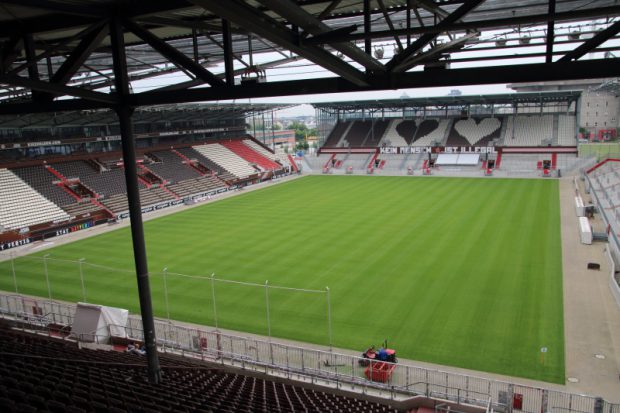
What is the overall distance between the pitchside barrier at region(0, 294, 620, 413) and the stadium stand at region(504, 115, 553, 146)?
55.2 meters

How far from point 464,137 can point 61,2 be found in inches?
2520

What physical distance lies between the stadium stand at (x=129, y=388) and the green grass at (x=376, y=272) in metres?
4.37

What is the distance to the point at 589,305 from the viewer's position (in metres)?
17.9

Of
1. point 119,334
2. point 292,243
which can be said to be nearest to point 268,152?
point 292,243

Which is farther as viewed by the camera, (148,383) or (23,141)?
(23,141)

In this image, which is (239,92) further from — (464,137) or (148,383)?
(464,137)

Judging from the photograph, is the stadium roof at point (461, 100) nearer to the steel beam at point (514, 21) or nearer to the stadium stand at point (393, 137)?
the stadium stand at point (393, 137)

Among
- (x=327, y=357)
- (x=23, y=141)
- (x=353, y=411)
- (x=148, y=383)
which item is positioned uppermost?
(x=23, y=141)

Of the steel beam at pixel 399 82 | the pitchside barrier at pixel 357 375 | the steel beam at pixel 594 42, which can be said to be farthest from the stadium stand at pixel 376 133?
the steel beam at pixel 594 42

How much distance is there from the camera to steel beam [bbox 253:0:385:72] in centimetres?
536

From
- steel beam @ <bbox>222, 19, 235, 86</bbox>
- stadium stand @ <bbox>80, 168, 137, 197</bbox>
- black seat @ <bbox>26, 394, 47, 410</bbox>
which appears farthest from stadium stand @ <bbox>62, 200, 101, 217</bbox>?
steel beam @ <bbox>222, 19, 235, 86</bbox>

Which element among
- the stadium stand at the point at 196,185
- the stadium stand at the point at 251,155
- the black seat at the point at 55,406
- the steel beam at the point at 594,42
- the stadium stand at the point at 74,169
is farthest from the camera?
the stadium stand at the point at 251,155

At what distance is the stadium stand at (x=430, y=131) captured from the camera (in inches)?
2645

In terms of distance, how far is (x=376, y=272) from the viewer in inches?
888
